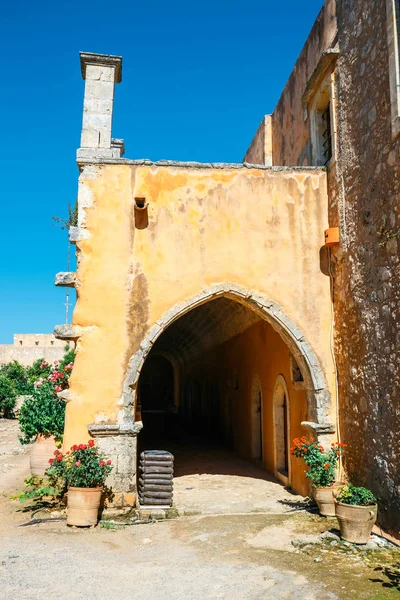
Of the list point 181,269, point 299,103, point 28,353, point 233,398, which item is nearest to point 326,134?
point 299,103

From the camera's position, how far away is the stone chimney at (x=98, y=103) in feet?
27.9

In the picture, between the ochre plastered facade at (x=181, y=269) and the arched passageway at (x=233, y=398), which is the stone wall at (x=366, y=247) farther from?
the arched passageway at (x=233, y=398)

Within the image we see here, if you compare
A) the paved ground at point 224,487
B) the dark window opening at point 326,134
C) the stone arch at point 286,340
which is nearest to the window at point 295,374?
the stone arch at point 286,340

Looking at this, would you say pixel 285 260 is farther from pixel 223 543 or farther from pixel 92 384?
pixel 223 543

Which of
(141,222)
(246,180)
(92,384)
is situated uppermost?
(246,180)

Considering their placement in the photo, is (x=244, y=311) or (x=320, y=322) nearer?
(x=320, y=322)

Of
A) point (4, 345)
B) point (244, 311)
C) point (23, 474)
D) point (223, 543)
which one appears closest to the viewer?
point (223, 543)

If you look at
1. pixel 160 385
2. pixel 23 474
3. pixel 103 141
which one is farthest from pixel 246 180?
pixel 160 385

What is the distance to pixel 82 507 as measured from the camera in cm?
695

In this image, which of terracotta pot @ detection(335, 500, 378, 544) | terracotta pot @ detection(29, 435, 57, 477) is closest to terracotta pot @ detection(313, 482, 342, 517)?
terracotta pot @ detection(335, 500, 378, 544)

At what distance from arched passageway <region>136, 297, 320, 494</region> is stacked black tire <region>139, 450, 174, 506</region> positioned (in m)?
1.42

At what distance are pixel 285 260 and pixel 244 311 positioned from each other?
3.56 meters

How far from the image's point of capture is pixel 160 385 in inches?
1220

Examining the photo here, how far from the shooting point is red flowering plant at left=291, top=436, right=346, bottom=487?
23.9 feet
